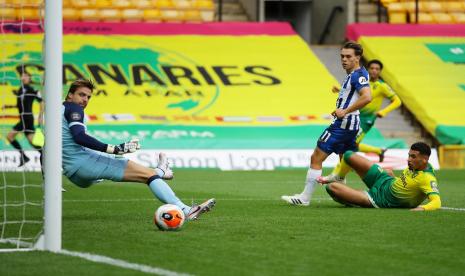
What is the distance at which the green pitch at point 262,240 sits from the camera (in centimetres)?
684

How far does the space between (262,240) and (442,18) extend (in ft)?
77.6

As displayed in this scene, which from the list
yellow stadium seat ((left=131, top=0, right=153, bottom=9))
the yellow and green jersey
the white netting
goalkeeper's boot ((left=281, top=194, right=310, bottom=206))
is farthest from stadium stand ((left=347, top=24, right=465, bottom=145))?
Result: the yellow and green jersey

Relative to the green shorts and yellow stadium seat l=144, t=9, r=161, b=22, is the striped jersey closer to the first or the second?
the green shorts

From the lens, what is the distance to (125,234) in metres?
8.76

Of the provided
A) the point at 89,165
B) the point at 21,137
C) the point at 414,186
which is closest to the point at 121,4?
the point at 21,137

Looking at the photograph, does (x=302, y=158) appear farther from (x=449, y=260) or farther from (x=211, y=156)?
(x=449, y=260)

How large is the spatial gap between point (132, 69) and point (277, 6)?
783 centimetres

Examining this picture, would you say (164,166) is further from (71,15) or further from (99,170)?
(71,15)

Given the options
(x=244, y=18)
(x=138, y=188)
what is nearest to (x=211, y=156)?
(x=138, y=188)

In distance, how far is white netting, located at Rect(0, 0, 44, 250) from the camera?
9109 millimetres

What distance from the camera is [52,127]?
25.2 ft

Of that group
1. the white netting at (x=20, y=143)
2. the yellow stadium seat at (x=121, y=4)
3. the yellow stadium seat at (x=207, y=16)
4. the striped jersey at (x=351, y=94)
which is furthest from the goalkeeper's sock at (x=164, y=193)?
the yellow stadium seat at (x=207, y=16)

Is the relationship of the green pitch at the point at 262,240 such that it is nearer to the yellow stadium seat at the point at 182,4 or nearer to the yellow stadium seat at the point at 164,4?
the yellow stadium seat at the point at 164,4

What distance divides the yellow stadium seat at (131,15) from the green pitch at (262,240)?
1638cm
